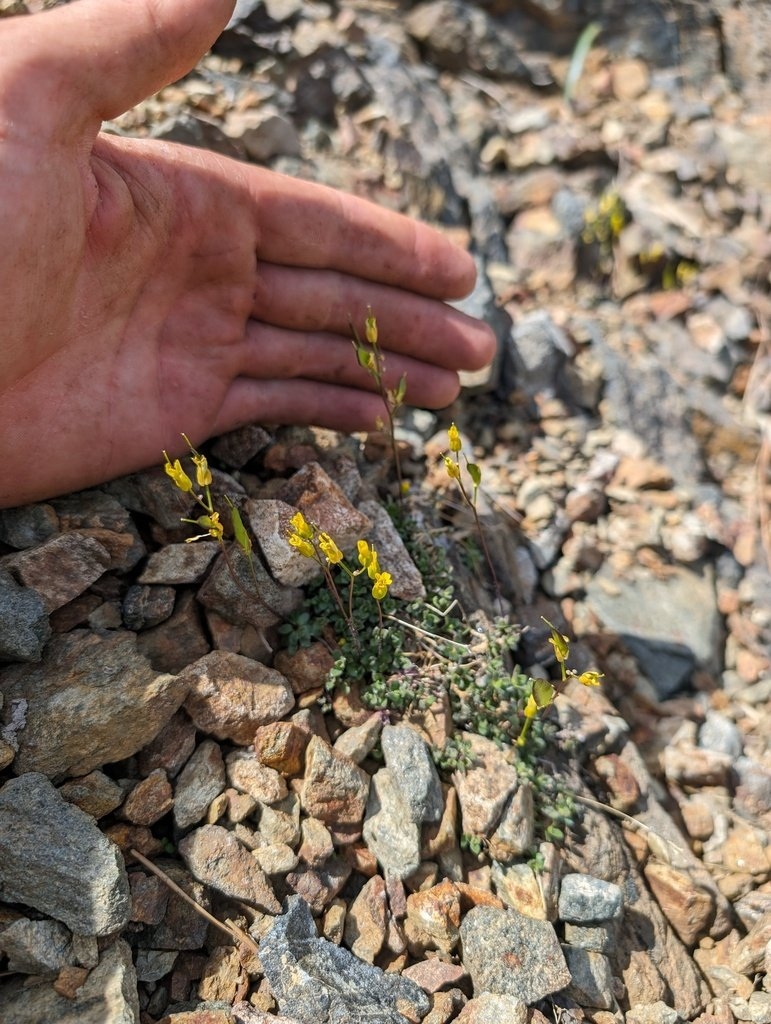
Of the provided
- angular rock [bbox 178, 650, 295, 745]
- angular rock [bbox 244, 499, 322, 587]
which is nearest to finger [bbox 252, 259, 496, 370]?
angular rock [bbox 244, 499, 322, 587]

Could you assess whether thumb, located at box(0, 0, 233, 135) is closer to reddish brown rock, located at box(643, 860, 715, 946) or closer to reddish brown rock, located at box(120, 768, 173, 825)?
reddish brown rock, located at box(120, 768, 173, 825)

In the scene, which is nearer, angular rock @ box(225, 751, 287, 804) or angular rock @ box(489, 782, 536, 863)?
angular rock @ box(225, 751, 287, 804)

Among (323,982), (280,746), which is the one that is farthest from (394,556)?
(323,982)

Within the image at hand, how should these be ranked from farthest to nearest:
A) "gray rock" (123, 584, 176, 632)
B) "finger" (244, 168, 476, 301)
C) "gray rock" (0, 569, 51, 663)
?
"finger" (244, 168, 476, 301)
"gray rock" (123, 584, 176, 632)
"gray rock" (0, 569, 51, 663)

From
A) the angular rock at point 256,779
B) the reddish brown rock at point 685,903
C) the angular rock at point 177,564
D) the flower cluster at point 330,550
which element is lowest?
the reddish brown rock at point 685,903

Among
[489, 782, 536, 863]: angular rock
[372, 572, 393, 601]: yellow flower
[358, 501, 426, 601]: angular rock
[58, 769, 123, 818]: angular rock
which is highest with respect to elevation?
[372, 572, 393, 601]: yellow flower

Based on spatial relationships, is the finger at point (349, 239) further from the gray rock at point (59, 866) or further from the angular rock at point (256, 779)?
the gray rock at point (59, 866)

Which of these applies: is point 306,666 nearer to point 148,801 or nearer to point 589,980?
point 148,801

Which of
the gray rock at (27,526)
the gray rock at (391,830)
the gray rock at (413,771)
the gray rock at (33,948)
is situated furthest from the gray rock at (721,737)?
the gray rock at (27,526)
